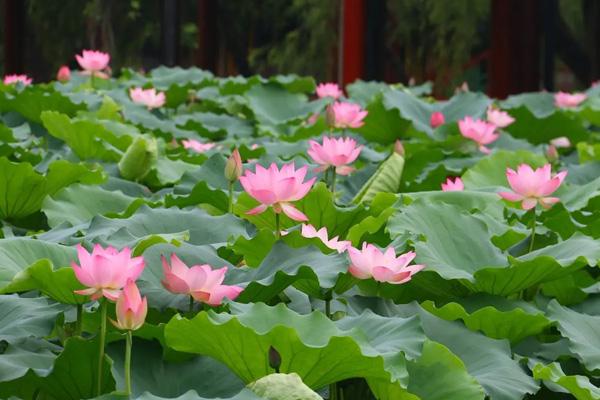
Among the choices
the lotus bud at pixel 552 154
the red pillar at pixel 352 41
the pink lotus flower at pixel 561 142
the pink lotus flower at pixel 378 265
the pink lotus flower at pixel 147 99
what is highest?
the pink lotus flower at pixel 378 265

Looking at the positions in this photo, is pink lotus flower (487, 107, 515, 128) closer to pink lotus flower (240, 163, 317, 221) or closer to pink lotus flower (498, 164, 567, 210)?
pink lotus flower (498, 164, 567, 210)

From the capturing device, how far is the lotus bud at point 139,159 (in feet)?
7.29

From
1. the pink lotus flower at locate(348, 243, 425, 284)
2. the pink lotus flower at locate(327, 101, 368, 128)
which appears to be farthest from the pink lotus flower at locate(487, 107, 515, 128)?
the pink lotus flower at locate(348, 243, 425, 284)

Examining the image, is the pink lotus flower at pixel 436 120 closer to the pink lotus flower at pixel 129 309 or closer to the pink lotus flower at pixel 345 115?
the pink lotus flower at pixel 345 115

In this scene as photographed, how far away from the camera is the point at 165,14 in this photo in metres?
8.90

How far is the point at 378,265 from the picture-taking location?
1245 mm

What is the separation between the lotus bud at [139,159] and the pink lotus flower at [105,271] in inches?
45.1

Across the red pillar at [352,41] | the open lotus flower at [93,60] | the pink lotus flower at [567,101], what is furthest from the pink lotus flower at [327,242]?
the red pillar at [352,41]

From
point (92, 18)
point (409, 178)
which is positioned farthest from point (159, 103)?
point (92, 18)

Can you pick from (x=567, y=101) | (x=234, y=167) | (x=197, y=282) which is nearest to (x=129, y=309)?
(x=197, y=282)

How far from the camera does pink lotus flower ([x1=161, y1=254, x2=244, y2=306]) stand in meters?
1.17

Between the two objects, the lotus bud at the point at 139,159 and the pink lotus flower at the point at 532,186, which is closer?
the pink lotus flower at the point at 532,186

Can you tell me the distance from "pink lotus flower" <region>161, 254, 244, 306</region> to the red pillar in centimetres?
537

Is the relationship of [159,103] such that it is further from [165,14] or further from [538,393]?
[165,14]
